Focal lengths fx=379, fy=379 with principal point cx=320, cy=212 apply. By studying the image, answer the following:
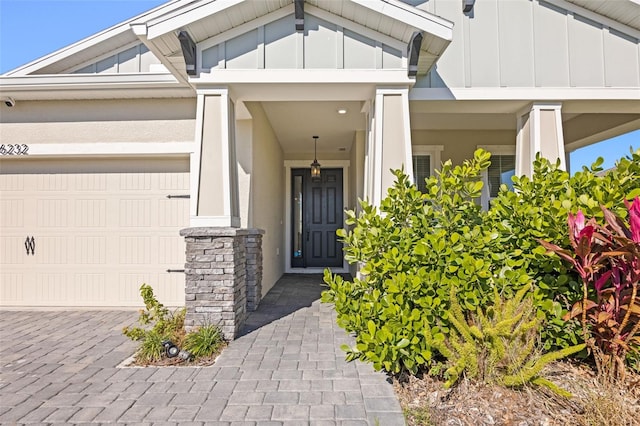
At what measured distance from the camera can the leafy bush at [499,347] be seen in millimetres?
2408

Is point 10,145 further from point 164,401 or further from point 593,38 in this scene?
point 593,38

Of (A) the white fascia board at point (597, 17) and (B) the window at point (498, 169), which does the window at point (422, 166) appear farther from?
(A) the white fascia board at point (597, 17)

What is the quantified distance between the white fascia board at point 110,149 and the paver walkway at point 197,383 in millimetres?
2284

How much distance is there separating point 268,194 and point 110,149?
97.0 inches

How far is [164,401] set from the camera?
101 inches

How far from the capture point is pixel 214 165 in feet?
12.8

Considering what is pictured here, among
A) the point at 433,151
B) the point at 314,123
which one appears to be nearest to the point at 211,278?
the point at 314,123

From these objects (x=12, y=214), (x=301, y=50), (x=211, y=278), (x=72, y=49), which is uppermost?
(x=72, y=49)

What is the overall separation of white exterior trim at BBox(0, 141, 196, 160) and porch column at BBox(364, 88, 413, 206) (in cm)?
264

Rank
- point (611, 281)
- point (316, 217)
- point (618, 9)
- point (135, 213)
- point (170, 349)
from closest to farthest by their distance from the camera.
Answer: point (611, 281) → point (170, 349) → point (618, 9) → point (135, 213) → point (316, 217)

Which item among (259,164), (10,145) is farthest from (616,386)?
(10,145)

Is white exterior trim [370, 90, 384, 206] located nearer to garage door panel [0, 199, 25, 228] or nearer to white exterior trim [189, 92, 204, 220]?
white exterior trim [189, 92, 204, 220]

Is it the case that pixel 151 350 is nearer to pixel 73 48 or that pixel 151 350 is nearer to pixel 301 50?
pixel 301 50

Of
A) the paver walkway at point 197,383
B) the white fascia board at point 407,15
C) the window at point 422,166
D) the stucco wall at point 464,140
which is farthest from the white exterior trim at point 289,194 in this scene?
the white fascia board at point 407,15
